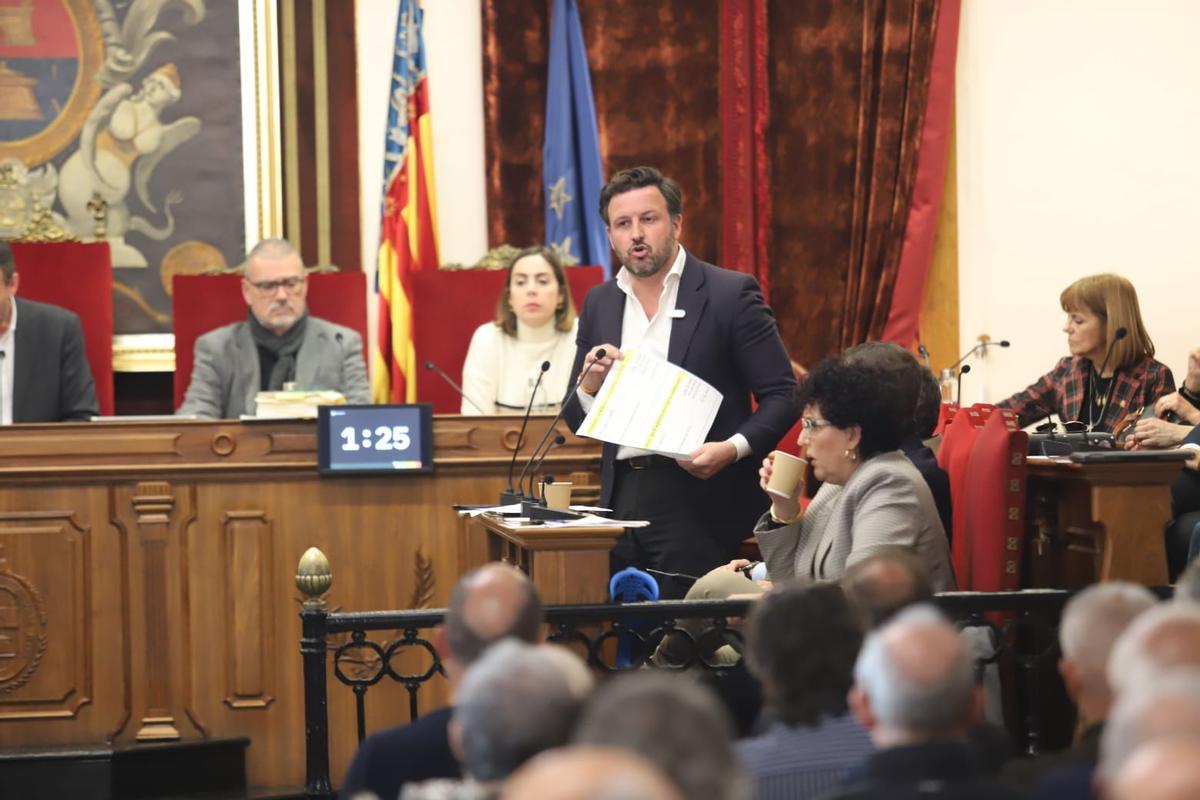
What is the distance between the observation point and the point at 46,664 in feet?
14.2

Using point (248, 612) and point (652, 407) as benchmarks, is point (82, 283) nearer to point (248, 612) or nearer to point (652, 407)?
point (248, 612)

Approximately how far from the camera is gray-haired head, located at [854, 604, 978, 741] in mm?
1642

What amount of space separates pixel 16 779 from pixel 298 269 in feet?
6.36

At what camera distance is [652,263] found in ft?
12.4

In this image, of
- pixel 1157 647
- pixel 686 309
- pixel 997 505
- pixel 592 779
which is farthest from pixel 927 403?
pixel 592 779

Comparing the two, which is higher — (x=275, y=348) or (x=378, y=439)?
(x=275, y=348)

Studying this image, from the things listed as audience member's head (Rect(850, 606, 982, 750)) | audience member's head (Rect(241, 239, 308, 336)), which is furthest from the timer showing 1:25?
audience member's head (Rect(850, 606, 982, 750))

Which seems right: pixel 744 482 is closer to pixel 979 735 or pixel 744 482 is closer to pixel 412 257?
pixel 979 735

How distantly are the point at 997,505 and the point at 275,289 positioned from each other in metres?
2.87

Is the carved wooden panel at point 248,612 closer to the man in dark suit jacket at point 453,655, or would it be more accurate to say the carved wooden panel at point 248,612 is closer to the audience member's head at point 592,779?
the man in dark suit jacket at point 453,655

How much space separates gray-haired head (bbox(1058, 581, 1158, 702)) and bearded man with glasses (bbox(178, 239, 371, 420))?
3616 millimetres

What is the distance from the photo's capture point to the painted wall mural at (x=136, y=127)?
668cm

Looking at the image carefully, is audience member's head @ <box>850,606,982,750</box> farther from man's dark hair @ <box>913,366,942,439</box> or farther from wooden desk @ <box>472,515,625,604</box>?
man's dark hair @ <box>913,366,942,439</box>

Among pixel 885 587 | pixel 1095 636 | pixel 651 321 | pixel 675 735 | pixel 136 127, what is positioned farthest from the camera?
pixel 136 127
